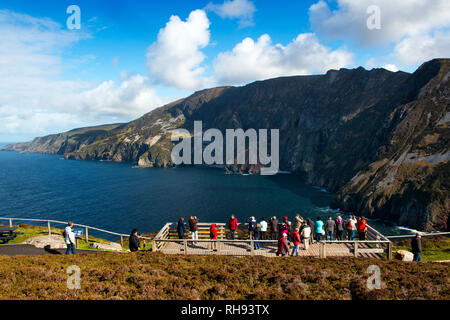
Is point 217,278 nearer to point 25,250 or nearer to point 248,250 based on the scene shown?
point 248,250

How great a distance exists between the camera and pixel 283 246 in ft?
59.7

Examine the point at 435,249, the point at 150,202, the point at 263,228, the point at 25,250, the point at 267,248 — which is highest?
the point at 263,228

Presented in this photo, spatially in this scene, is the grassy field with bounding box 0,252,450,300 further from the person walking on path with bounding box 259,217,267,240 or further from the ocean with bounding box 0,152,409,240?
the ocean with bounding box 0,152,409,240

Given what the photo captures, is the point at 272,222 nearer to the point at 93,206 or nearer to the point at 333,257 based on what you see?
the point at 333,257

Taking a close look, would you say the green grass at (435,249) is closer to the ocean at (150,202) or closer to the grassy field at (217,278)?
the grassy field at (217,278)

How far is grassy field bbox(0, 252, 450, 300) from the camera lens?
11.1m

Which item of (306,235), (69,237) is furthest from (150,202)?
(306,235)

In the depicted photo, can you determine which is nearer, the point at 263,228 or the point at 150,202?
the point at 263,228

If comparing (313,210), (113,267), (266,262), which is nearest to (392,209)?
(313,210)

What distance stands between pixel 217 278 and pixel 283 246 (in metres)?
6.57

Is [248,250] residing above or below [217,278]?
below

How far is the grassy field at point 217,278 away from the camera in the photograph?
11.1 m

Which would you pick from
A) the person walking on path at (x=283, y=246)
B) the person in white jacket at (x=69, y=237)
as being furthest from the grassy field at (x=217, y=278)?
the person in white jacket at (x=69, y=237)

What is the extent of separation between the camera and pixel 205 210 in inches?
3433
